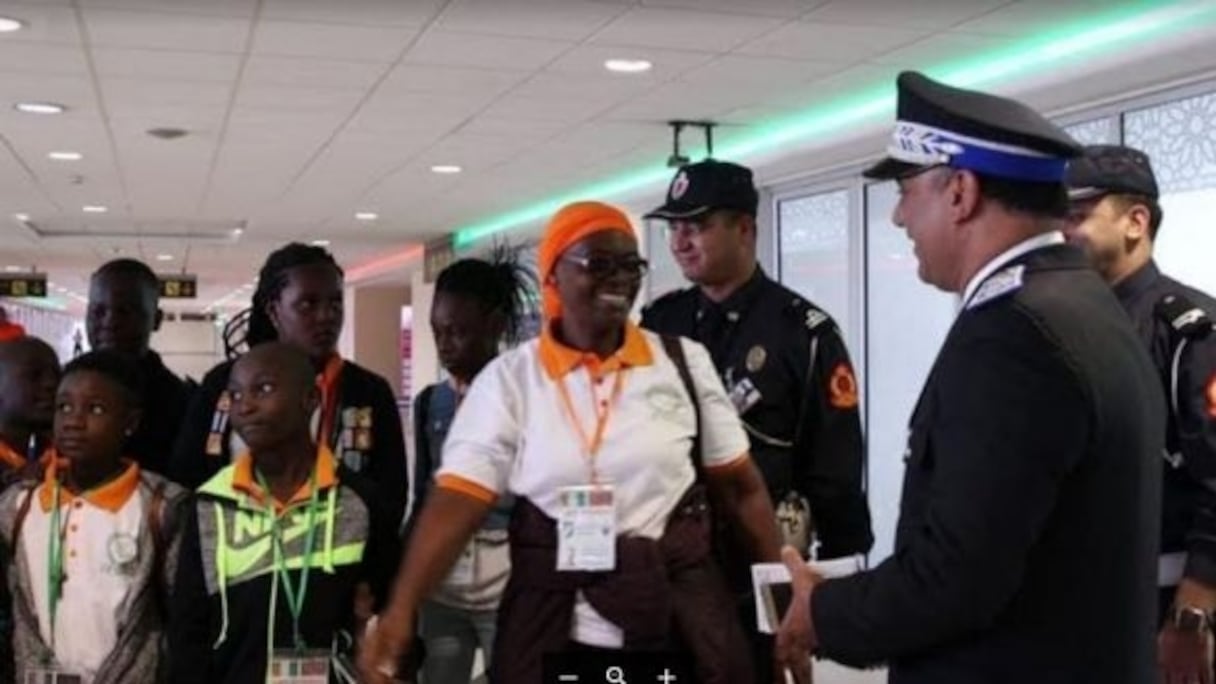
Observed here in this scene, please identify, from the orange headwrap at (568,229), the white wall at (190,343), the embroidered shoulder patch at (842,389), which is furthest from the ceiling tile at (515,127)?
the white wall at (190,343)

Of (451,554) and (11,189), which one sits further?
(11,189)

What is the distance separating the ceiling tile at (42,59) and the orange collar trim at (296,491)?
333 cm

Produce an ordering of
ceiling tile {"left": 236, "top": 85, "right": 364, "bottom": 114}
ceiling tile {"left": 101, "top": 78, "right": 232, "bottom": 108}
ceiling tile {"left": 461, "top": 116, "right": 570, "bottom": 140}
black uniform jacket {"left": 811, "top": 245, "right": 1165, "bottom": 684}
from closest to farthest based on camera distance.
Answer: black uniform jacket {"left": 811, "top": 245, "right": 1165, "bottom": 684} < ceiling tile {"left": 101, "top": 78, "right": 232, "bottom": 108} < ceiling tile {"left": 236, "top": 85, "right": 364, "bottom": 114} < ceiling tile {"left": 461, "top": 116, "right": 570, "bottom": 140}

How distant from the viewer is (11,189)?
9.92 m

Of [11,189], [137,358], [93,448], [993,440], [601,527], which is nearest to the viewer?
[993,440]

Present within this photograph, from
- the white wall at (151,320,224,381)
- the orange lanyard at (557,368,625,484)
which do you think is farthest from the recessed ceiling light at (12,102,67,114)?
the white wall at (151,320,224,381)

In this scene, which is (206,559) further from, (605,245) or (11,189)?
(11,189)

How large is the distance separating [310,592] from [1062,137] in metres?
1.45

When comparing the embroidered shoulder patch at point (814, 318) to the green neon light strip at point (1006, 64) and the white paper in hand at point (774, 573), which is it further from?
the green neon light strip at point (1006, 64)

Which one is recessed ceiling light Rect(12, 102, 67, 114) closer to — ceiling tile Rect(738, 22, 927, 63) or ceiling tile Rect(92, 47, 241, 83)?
ceiling tile Rect(92, 47, 241, 83)

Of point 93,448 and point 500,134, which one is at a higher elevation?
point 500,134

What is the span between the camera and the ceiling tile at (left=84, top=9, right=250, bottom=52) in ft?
15.1

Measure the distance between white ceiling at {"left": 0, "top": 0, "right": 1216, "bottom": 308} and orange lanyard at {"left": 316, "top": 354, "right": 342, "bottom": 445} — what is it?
193cm

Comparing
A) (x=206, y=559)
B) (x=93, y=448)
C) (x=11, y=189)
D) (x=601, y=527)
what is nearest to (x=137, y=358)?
(x=93, y=448)
